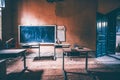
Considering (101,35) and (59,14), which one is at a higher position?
(59,14)

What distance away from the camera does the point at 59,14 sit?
10.2 m

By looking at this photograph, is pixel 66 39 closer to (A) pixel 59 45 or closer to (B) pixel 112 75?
(A) pixel 59 45

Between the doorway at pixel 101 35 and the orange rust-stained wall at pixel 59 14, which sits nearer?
the orange rust-stained wall at pixel 59 14

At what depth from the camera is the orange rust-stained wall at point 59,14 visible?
10117 millimetres

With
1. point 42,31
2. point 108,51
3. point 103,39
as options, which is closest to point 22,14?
point 42,31

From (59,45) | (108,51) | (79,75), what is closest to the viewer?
(79,75)

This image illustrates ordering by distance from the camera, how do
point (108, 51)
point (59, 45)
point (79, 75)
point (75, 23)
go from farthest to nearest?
point (108, 51), point (75, 23), point (59, 45), point (79, 75)

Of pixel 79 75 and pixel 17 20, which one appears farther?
pixel 17 20

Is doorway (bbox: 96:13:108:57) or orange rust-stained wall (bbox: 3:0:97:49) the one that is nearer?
orange rust-stained wall (bbox: 3:0:97:49)

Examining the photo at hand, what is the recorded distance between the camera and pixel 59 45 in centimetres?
962

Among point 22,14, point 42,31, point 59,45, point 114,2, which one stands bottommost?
point 59,45

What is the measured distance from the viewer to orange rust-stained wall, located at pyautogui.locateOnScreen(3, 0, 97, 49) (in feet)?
33.2

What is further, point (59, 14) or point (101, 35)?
point (101, 35)

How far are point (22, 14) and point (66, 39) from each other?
2.57 metres
